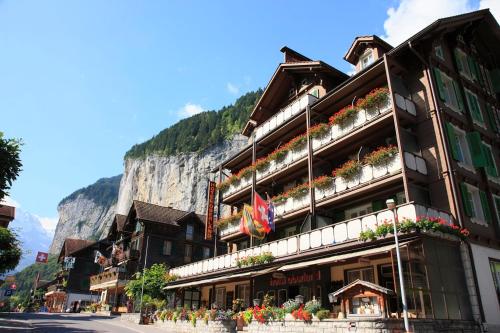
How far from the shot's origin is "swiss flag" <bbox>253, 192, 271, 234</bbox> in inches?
1007

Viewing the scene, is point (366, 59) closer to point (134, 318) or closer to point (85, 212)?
point (134, 318)

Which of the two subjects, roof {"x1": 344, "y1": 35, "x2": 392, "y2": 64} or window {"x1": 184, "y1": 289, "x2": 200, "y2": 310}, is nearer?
roof {"x1": 344, "y1": 35, "x2": 392, "y2": 64}

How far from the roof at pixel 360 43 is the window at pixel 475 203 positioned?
421 inches

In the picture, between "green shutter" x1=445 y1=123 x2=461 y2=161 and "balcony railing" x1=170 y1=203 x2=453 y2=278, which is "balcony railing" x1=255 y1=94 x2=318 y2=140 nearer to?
"green shutter" x1=445 y1=123 x2=461 y2=161

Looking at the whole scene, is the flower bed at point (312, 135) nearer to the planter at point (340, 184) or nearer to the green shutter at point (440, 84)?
the green shutter at point (440, 84)

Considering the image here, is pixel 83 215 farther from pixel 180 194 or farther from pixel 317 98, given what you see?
pixel 317 98

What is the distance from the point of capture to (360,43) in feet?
86.8

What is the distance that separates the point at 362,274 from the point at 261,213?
777cm

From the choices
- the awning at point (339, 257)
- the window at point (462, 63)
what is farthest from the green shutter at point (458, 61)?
the awning at point (339, 257)

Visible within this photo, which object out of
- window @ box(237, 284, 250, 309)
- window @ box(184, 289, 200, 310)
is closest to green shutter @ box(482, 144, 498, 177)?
window @ box(237, 284, 250, 309)

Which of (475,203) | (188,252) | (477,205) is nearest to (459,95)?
(475,203)

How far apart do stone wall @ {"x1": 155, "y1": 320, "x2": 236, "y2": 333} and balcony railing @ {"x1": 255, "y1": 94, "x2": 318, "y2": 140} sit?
48.4ft

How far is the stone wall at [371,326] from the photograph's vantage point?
46.8 ft

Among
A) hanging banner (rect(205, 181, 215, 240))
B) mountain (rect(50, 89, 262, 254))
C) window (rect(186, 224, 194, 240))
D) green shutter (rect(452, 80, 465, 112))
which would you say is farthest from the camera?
mountain (rect(50, 89, 262, 254))
